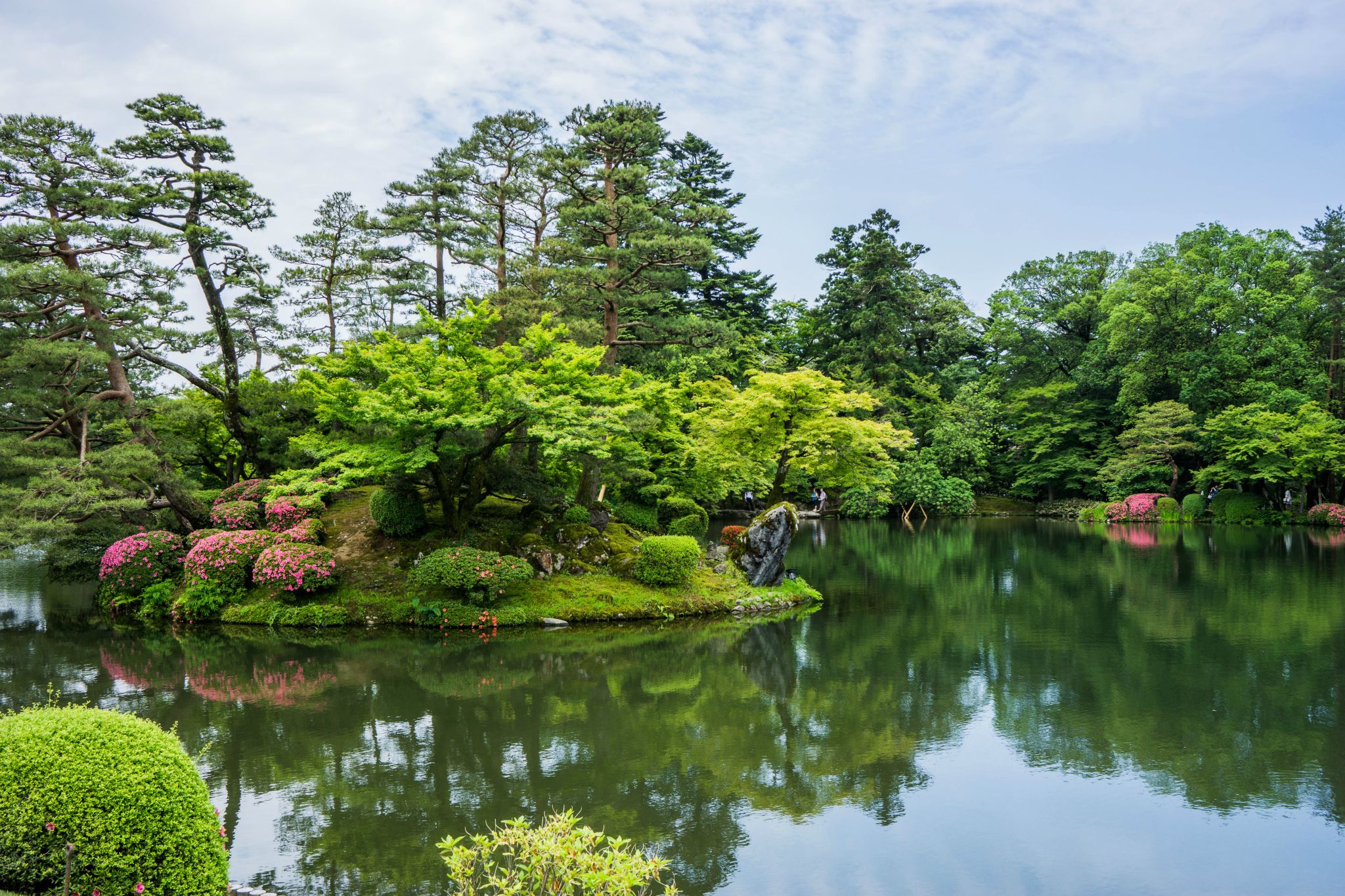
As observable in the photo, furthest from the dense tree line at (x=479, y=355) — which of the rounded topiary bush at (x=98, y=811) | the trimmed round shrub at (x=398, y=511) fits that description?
the rounded topiary bush at (x=98, y=811)

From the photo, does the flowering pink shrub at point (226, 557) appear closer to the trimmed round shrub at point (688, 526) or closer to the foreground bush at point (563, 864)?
the trimmed round shrub at point (688, 526)

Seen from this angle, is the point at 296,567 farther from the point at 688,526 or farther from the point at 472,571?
the point at 688,526

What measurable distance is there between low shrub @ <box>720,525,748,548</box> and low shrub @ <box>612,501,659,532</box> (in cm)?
195

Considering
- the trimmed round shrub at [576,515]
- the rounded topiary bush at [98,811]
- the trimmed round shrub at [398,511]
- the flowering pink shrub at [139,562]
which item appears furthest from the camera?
the trimmed round shrub at [576,515]

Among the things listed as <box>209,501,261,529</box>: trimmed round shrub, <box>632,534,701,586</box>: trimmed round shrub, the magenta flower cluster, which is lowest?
the magenta flower cluster

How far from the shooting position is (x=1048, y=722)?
811 centimetres

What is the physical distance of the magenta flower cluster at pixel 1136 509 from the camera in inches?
1256

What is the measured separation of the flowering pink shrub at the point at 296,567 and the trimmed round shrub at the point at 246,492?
2.79 m

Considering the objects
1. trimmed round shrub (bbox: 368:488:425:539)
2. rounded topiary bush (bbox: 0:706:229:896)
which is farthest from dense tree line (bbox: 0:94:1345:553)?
rounded topiary bush (bbox: 0:706:229:896)

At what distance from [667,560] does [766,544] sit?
2.14 meters

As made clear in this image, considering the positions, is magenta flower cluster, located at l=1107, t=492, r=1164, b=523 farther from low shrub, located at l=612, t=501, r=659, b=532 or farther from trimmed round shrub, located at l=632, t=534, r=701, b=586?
trimmed round shrub, located at l=632, t=534, r=701, b=586

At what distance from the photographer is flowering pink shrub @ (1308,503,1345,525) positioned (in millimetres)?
27322

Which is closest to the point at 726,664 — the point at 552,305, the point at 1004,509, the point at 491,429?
the point at 491,429

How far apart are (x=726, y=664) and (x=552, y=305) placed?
9578mm
